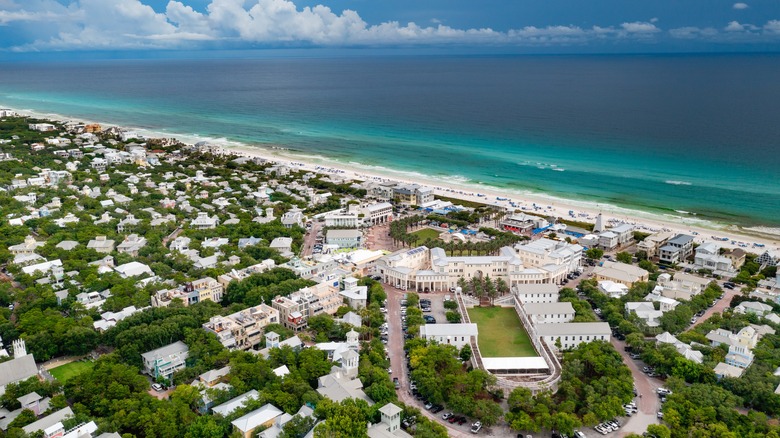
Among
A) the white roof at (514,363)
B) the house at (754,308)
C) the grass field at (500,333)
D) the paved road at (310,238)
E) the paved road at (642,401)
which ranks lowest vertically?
the grass field at (500,333)

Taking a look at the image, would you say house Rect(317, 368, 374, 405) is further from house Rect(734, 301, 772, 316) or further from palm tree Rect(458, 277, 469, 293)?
house Rect(734, 301, 772, 316)

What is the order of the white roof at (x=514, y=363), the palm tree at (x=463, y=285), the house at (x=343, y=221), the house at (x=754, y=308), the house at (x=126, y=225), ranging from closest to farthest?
the white roof at (x=514, y=363) < the house at (x=754, y=308) < the palm tree at (x=463, y=285) < the house at (x=126, y=225) < the house at (x=343, y=221)

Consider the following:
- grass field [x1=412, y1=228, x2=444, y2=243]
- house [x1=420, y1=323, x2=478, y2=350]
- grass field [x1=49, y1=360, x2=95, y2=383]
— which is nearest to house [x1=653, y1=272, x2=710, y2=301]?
house [x1=420, y1=323, x2=478, y2=350]

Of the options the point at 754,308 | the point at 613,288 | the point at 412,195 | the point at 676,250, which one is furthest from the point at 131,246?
the point at 754,308

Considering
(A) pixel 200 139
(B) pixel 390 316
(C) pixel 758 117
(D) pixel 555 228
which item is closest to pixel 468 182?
(D) pixel 555 228

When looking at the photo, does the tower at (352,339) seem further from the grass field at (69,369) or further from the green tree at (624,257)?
the green tree at (624,257)

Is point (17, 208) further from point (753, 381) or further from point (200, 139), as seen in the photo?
point (753, 381)

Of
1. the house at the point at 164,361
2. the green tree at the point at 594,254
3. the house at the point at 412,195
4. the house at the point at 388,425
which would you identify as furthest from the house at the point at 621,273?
the house at the point at 164,361
